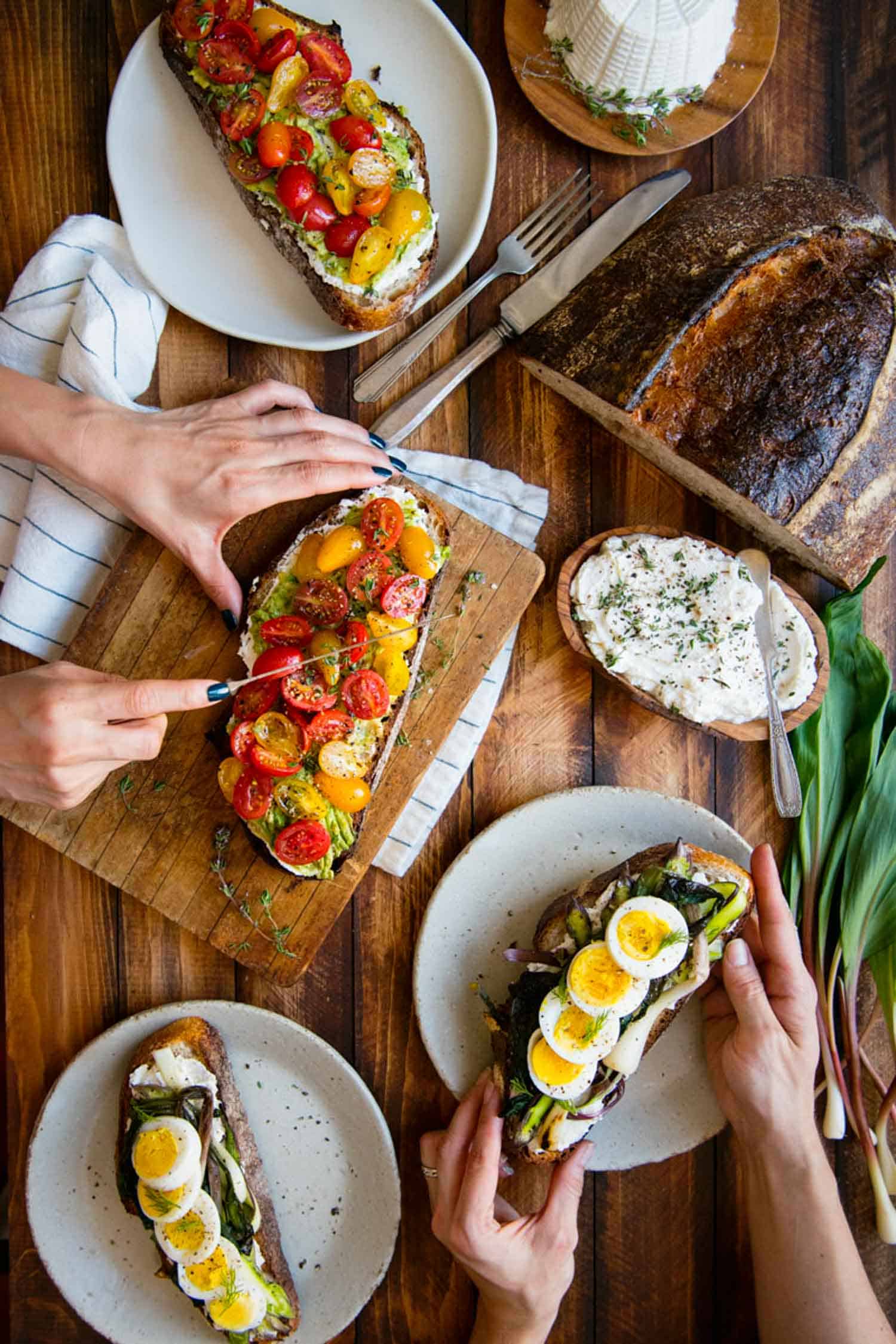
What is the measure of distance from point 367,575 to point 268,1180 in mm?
1996

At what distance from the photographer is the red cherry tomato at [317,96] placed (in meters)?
2.90

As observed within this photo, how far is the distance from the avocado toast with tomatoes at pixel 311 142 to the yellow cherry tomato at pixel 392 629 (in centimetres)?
93

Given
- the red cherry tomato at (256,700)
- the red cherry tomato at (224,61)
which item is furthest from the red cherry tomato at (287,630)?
the red cherry tomato at (224,61)

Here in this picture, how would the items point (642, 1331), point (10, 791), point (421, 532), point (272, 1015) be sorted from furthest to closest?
point (642, 1331)
point (272, 1015)
point (421, 532)
point (10, 791)

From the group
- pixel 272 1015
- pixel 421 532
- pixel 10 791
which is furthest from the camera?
pixel 272 1015

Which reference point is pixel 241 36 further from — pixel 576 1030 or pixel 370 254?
pixel 576 1030

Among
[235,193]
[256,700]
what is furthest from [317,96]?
[256,700]

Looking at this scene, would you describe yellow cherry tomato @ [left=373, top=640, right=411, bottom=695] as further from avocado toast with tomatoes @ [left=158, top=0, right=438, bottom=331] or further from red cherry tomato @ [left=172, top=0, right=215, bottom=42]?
red cherry tomato @ [left=172, top=0, right=215, bottom=42]

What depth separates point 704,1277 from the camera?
3.38 meters

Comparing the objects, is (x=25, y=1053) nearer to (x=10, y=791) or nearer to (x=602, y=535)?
(x=10, y=791)

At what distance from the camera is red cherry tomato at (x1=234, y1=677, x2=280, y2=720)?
285 centimetres

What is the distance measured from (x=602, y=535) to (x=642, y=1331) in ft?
8.70

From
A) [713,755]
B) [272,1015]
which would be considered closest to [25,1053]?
[272,1015]

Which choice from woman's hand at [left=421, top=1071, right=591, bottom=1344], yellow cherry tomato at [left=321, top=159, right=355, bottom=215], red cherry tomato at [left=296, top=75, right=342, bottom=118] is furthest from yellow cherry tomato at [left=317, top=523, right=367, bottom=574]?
woman's hand at [left=421, top=1071, right=591, bottom=1344]
